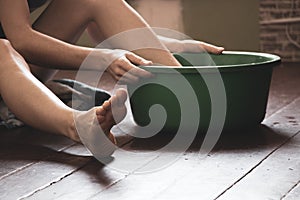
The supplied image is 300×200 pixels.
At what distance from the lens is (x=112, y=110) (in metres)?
1.26

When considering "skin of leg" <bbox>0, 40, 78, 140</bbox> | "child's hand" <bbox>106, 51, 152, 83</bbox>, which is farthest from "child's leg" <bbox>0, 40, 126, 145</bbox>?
"child's hand" <bbox>106, 51, 152, 83</bbox>

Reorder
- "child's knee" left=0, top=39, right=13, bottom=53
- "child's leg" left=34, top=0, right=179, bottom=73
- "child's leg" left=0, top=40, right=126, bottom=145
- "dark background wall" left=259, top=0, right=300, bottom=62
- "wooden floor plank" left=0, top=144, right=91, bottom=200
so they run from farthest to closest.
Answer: "dark background wall" left=259, top=0, right=300, bottom=62 < "child's leg" left=34, top=0, right=179, bottom=73 < "child's knee" left=0, top=39, right=13, bottom=53 < "child's leg" left=0, top=40, right=126, bottom=145 < "wooden floor plank" left=0, top=144, right=91, bottom=200

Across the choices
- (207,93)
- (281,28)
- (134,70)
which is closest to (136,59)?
(134,70)

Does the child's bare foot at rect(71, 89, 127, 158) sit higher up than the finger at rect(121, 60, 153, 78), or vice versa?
the finger at rect(121, 60, 153, 78)

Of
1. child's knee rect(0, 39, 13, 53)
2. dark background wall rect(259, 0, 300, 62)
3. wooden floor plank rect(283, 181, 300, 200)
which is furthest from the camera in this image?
dark background wall rect(259, 0, 300, 62)

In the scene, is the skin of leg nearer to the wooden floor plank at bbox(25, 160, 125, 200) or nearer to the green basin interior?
the wooden floor plank at bbox(25, 160, 125, 200)

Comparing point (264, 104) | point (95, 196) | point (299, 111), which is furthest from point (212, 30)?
point (95, 196)

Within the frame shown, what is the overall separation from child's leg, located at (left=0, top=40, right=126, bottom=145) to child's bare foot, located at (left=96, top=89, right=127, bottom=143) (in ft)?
0.05

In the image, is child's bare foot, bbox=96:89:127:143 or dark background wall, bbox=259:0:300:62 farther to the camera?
dark background wall, bbox=259:0:300:62

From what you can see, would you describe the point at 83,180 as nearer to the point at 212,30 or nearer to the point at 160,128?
the point at 160,128

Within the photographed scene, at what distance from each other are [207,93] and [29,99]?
380 millimetres

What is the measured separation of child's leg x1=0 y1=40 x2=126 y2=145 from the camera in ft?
4.52

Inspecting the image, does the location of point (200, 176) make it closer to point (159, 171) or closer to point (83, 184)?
point (159, 171)

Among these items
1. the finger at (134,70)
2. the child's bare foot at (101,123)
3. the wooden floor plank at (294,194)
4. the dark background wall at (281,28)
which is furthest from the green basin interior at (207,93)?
the dark background wall at (281,28)
